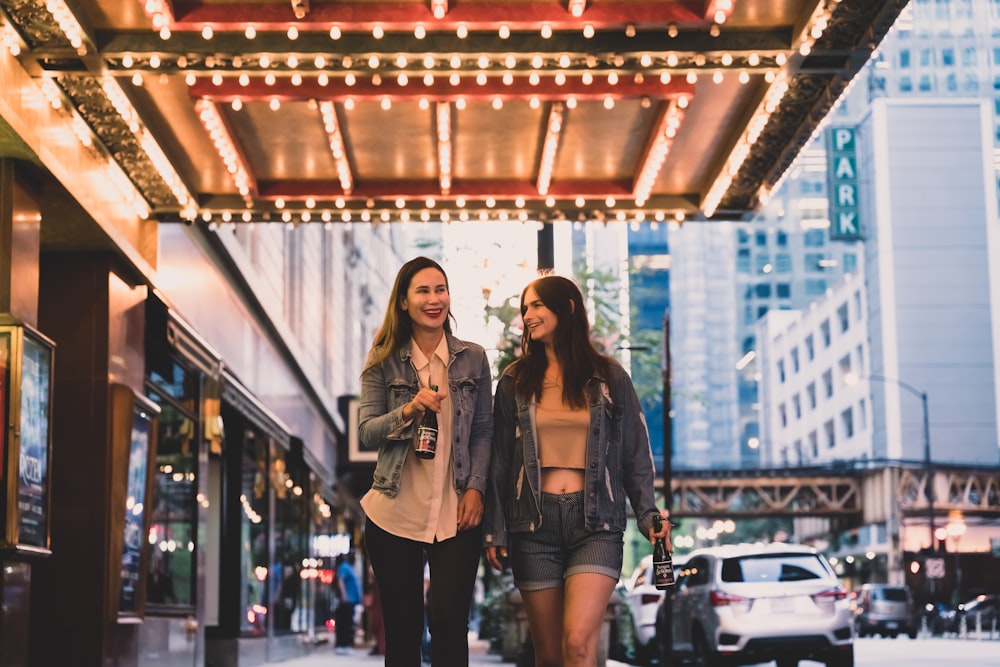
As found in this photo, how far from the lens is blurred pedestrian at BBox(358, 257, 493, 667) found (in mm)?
5551

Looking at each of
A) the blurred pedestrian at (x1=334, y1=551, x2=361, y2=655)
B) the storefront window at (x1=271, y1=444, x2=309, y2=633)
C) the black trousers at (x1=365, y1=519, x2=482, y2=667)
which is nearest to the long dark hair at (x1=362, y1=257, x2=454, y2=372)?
the black trousers at (x1=365, y1=519, x2=482, y2=667)

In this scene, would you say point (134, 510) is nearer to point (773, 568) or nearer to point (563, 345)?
point (563, 345)

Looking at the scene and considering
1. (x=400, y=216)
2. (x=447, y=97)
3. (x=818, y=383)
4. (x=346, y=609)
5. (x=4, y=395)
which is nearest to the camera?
(x=4, y=395)

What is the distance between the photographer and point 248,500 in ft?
67.9

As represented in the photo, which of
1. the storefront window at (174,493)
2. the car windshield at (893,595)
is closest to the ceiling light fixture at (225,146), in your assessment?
the storefront window at (174,493)

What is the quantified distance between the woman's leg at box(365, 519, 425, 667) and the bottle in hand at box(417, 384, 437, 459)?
1.13ft

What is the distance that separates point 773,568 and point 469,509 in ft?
42.2

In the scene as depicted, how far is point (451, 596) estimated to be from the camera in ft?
18.1

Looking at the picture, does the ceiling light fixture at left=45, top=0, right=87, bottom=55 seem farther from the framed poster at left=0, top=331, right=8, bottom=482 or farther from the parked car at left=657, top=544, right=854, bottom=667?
the parked car at left=657, top=544, right=854, bottom=667

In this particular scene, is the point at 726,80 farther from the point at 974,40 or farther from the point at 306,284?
the point at 974,40

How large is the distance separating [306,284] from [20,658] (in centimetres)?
1888

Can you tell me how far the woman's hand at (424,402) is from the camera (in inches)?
214

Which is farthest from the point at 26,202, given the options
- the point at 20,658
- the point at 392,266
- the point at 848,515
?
the point at 848,515

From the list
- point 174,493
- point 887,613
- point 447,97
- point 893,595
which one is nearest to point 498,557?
point 447,97
